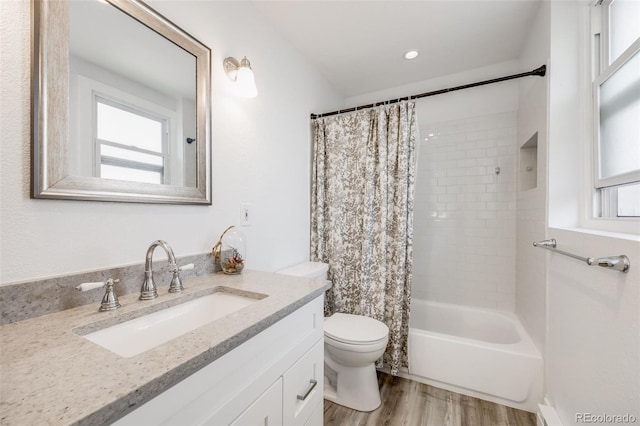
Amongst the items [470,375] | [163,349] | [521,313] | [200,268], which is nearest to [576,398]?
[470,375]

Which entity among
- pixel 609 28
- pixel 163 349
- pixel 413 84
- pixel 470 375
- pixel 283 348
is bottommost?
pixel 470 375

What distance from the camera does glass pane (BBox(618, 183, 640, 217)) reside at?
970mm

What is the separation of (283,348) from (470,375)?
1.43 metres

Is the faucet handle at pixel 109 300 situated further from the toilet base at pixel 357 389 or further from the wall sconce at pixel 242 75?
the toilet base at pixel 357 389

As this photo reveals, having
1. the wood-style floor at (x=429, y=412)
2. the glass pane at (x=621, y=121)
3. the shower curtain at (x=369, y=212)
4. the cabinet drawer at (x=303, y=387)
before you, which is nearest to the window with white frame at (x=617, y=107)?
the glass pane at (x=621, y=121)

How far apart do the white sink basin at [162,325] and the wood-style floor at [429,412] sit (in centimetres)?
102

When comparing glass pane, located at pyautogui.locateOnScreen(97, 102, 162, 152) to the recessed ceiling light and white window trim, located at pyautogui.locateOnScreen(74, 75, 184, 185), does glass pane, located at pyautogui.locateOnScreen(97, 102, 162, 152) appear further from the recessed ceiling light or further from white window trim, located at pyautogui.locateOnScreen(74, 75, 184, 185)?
the recessed ceiling light

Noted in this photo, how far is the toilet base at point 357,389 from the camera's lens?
158 centimetres

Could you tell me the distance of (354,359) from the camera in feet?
5.03

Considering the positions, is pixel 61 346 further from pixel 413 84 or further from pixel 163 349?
pixel 413 84

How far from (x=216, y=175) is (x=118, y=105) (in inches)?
18.7

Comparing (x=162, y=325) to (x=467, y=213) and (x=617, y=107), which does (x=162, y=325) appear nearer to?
(x=617, y=107)

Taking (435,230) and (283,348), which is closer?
(283,348)

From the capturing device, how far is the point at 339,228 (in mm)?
2082
